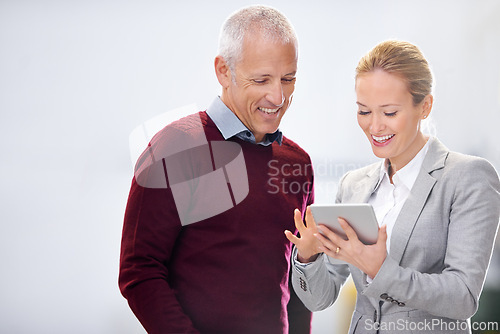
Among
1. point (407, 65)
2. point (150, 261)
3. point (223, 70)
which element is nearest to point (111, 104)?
point (223, 70)

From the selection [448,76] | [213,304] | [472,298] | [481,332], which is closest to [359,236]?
[472,298]

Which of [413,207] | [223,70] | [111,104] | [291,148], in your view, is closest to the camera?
[413,207]

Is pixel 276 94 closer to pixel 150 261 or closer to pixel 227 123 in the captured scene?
pixel 227 123

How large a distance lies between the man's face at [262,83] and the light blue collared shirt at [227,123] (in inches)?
1.3

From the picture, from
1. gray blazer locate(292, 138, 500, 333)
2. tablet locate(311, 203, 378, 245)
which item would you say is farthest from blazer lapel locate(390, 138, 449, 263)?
tablet locate(311, 203, 378, 245)

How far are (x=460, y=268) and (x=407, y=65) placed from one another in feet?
1.92

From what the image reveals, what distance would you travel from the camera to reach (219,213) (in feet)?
5.32

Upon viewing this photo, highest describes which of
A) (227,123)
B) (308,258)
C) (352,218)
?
(227,123)

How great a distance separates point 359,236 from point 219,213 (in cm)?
43

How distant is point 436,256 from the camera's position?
148 centimetres

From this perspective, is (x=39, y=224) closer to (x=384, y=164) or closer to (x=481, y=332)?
(x=384, y=164)

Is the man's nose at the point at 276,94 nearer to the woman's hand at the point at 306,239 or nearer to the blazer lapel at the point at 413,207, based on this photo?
the woman's hand at the point at 306,239

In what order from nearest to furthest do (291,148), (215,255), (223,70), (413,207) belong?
(413,207) → (215,255) → (223,70) → (291,148)

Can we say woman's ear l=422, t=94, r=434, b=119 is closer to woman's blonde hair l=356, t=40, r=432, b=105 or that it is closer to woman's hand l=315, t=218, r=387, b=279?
woman's blonde hair l=356, t=40, r=432, b=105
